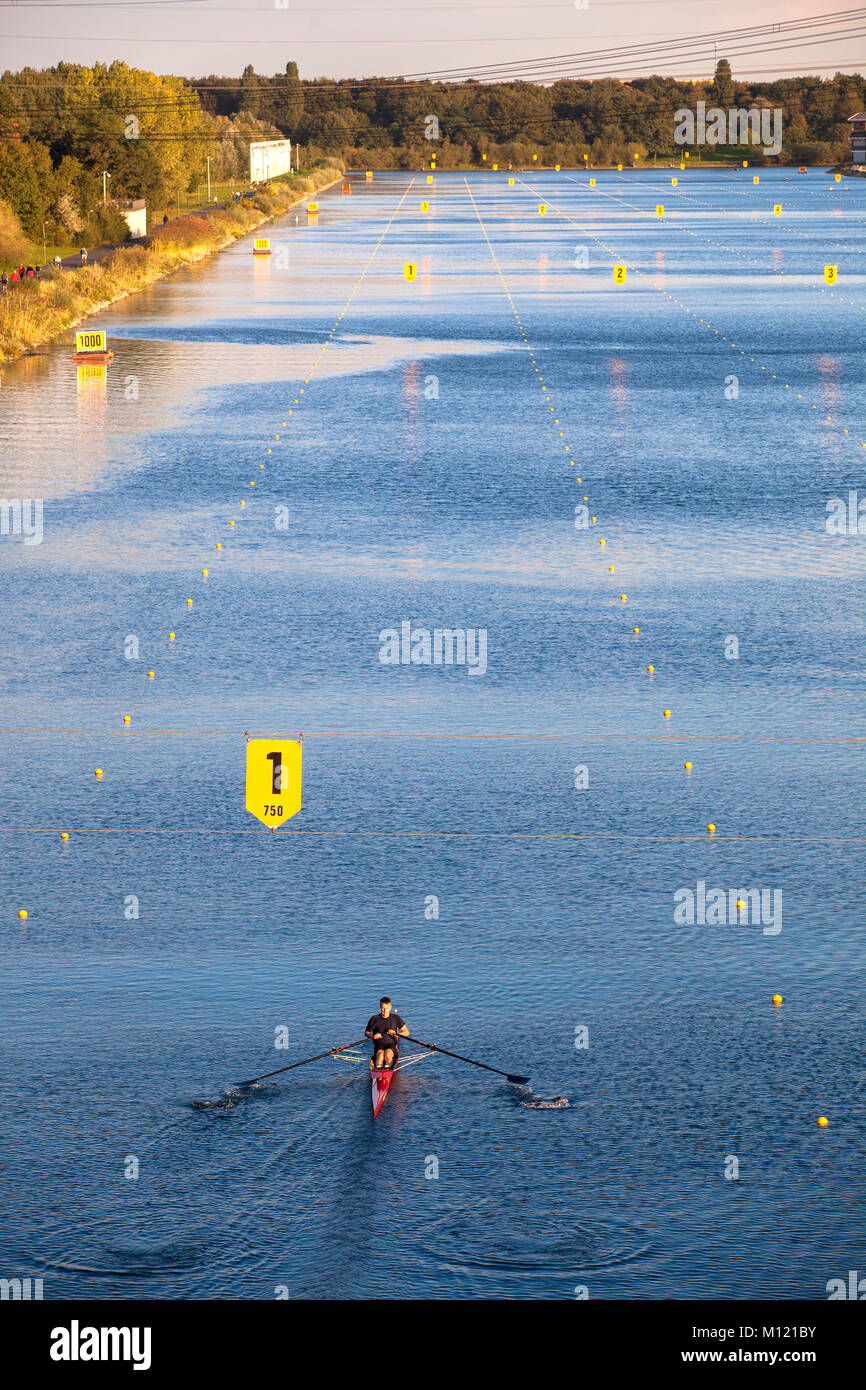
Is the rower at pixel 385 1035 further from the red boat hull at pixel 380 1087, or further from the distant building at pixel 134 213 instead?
the distant building at pixel 134 213

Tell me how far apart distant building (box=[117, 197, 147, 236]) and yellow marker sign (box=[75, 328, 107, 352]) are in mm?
54458

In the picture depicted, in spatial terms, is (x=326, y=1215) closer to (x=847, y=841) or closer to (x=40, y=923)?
(x=40, y=923)

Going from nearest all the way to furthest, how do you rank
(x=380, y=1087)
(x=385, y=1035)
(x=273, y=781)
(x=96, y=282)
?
(x=380, y=1087) < (x=385, y=1035) < (x=273, y=781) < (x=96, y=282)

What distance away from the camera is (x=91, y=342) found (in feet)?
264

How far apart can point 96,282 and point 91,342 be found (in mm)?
23942

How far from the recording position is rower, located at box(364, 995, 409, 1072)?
20.8 meters

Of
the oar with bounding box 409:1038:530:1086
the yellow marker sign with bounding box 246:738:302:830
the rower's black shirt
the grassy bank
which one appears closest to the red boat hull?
the rower's black shirt

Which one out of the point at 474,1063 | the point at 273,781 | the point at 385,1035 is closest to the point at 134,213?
the point at 273,781

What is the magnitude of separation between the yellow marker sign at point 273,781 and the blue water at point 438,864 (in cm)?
36

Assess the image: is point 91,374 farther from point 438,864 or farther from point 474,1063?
→ point 474,1063

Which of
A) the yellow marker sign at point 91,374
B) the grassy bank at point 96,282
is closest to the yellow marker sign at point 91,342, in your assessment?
the yellow marker sign at point 91,374
